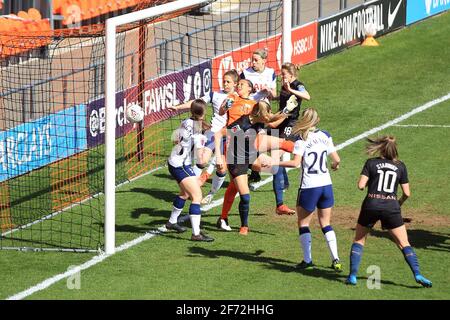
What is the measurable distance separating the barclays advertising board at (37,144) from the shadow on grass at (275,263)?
3.98 m

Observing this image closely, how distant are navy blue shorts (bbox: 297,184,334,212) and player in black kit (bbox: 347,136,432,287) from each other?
2.50 feet

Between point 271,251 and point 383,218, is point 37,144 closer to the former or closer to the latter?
point 271,251

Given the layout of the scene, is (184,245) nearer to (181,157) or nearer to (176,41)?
(181,157)

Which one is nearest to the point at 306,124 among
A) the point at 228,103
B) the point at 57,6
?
the point at 228,103

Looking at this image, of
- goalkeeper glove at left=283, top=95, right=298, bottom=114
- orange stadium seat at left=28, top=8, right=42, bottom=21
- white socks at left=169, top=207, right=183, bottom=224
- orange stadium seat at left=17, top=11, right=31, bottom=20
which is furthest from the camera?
orange stadium seat at left=28, top=8, right=42, bottom=21

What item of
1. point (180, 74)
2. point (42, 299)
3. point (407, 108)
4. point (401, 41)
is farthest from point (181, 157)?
point (401, 41)

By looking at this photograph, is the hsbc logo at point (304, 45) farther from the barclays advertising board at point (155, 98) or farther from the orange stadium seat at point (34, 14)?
the orange stadium seat at point (34, 14)

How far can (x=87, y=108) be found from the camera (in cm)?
2009

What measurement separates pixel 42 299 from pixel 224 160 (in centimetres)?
504

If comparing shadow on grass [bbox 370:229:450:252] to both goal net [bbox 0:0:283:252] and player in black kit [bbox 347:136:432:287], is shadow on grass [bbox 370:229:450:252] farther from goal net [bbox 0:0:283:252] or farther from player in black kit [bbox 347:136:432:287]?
goal net [bbox 0:0:283:252]

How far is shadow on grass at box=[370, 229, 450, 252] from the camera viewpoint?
15155 mm

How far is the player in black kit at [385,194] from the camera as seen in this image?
13008 millimetres

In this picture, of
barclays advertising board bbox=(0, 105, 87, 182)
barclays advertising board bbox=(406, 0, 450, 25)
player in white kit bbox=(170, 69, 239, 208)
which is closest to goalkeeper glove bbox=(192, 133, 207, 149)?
player in white kit bbox=(170, 69, 239, 208)

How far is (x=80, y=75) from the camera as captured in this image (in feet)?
68.8
